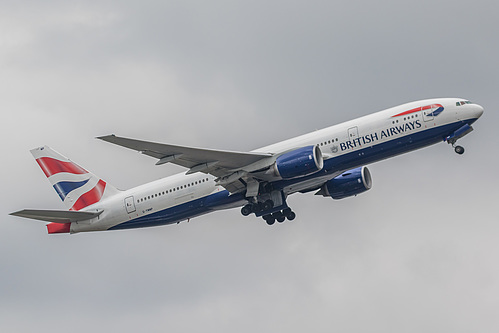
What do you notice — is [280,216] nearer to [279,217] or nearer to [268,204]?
[279,217]

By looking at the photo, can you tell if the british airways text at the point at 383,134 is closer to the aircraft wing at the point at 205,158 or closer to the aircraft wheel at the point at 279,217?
the aircraft wing at the point at 205,158

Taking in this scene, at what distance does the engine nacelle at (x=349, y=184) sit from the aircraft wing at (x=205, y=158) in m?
7.31

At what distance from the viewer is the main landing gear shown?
5303 centimetres

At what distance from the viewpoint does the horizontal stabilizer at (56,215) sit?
5153cm

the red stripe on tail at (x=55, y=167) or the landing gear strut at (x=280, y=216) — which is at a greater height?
the red stripe on tail at (x=55, y=167)

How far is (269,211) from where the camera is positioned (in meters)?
53.7

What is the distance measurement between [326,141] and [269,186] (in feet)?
16.5

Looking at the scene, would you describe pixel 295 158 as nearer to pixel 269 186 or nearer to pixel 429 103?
pixel 269 186

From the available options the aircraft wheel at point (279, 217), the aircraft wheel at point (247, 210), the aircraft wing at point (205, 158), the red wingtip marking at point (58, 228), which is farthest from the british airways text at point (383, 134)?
the red wingtip marking at point (58, 228)

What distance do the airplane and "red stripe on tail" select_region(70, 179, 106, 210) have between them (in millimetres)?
74

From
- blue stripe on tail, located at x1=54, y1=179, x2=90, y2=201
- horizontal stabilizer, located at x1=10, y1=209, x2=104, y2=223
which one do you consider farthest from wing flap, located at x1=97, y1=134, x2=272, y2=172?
blue stripe on tail, located at x1=54, y1=179, x2=90, y2=201

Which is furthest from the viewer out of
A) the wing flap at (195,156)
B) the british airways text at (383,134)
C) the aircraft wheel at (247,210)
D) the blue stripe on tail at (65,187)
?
the blue stripe on tail at (65,187)

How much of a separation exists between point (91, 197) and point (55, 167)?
4218 mm

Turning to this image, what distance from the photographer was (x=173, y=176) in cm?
5488
